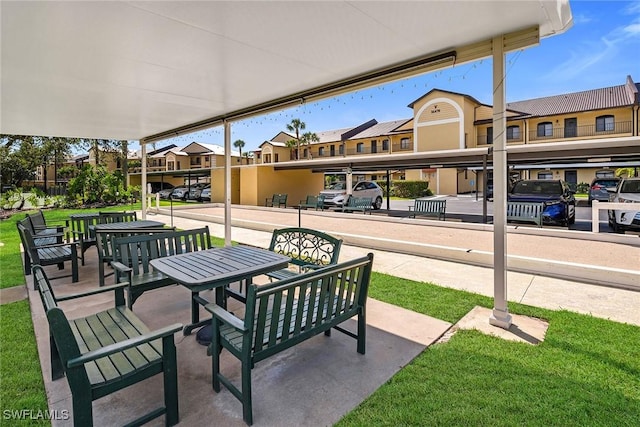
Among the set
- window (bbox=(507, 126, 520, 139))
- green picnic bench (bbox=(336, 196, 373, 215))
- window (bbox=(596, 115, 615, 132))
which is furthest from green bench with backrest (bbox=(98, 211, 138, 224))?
window (bbox=(596, 115, 615, 132))

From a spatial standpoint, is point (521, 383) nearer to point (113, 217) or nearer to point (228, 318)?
point (228, 318)

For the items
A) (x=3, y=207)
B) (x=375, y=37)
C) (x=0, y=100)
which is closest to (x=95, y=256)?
(x=0, y=100)

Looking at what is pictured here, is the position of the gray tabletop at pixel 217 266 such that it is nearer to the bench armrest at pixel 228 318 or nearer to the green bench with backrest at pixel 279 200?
the bench armrest at pixel 228 318

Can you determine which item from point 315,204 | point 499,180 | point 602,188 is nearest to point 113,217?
point 499,180

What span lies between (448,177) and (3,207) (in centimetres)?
3121

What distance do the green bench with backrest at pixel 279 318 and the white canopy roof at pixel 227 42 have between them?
2166 millimetres

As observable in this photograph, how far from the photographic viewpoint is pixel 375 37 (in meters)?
3.34

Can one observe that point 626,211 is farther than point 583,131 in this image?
No

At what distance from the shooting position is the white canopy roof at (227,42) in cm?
279

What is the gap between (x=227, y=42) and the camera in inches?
136

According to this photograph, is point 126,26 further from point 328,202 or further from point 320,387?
point 328,202

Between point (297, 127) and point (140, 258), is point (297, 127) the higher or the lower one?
the higher one

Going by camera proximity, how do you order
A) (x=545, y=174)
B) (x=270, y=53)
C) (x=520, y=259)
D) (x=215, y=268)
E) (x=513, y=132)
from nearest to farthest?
(x=215, y=268) → (x=270, y=53) → (x=520, y=259) → (x=513, y=132) → (x=545, y=174)

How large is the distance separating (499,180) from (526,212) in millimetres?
8191
